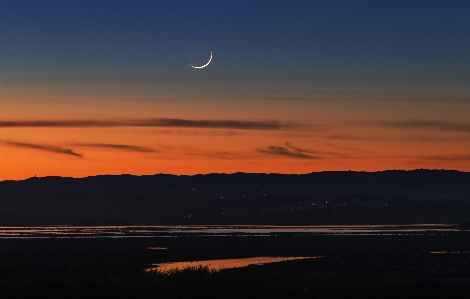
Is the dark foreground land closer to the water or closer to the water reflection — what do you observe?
the water reflection

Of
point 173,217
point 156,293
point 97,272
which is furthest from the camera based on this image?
point 173,217

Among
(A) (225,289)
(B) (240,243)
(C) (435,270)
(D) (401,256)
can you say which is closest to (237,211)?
(B) (240,243)

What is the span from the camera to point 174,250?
6406cm

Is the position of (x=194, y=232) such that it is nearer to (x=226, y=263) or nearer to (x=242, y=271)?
(x=226, y=263)

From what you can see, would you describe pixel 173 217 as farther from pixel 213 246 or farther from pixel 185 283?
pixel 185 283

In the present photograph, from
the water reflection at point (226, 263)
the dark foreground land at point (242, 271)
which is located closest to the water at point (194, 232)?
the dark foreground land at point (242, 271)

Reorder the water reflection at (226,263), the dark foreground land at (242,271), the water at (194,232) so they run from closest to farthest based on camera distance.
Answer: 1. the dark foreground land at (242,271)
2. the water reflection at (226,263)
3. the water at (194,232)

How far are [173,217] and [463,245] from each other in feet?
395

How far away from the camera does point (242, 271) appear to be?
43.1 metres

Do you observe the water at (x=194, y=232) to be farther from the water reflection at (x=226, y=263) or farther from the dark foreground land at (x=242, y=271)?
the water reflection at (x=226, y=263)

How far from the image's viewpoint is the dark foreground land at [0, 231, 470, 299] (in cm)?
2705

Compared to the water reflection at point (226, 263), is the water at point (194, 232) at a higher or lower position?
higher

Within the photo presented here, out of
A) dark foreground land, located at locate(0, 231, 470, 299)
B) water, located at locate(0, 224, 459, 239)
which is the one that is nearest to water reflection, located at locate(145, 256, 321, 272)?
dark foreground land, located at locate(0, 231, 470, 299)

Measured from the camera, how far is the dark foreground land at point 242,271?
27.0m
